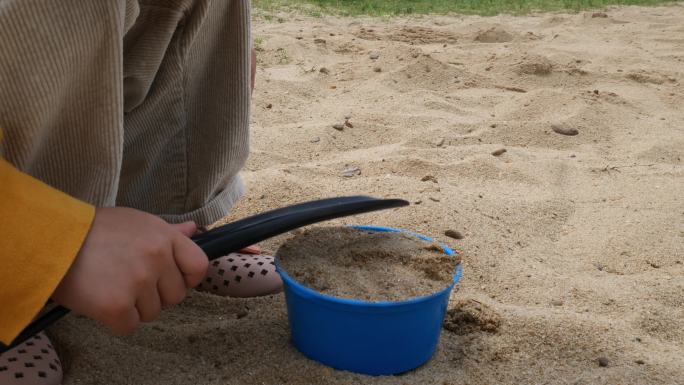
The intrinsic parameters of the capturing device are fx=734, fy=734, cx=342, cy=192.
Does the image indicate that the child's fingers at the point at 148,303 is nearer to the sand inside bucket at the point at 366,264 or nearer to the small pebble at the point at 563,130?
the sand inside bucket at the point at 366,264

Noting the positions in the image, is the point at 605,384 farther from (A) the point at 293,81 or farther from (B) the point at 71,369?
(A) the point at 293,81

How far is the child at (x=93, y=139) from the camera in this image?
2.85 ft

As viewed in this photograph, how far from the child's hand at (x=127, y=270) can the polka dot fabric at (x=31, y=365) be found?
234mm

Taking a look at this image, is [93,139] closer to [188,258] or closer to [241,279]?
[188,258]

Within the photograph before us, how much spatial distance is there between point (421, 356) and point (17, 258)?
65 centimetres

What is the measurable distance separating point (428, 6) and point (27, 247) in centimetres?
498

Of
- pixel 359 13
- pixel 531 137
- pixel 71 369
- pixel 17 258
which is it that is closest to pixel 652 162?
pixel 531 137

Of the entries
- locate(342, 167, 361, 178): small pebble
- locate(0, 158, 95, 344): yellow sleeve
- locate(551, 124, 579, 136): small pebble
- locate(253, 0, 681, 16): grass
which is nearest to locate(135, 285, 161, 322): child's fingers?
locate(0, 158, 95, 344): yellow sleeve

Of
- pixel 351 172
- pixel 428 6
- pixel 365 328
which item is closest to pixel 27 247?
pixel 365 328

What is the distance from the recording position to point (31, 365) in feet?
3.66

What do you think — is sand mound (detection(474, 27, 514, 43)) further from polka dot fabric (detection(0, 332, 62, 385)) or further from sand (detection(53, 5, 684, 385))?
polka dot fabric (detection(0, 332, 62, 385))

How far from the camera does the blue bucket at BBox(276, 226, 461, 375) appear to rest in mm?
1124

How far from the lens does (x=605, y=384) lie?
119 centimetres

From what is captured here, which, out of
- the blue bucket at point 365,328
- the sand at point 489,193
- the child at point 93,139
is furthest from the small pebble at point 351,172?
the blue bucket at point 365,328
